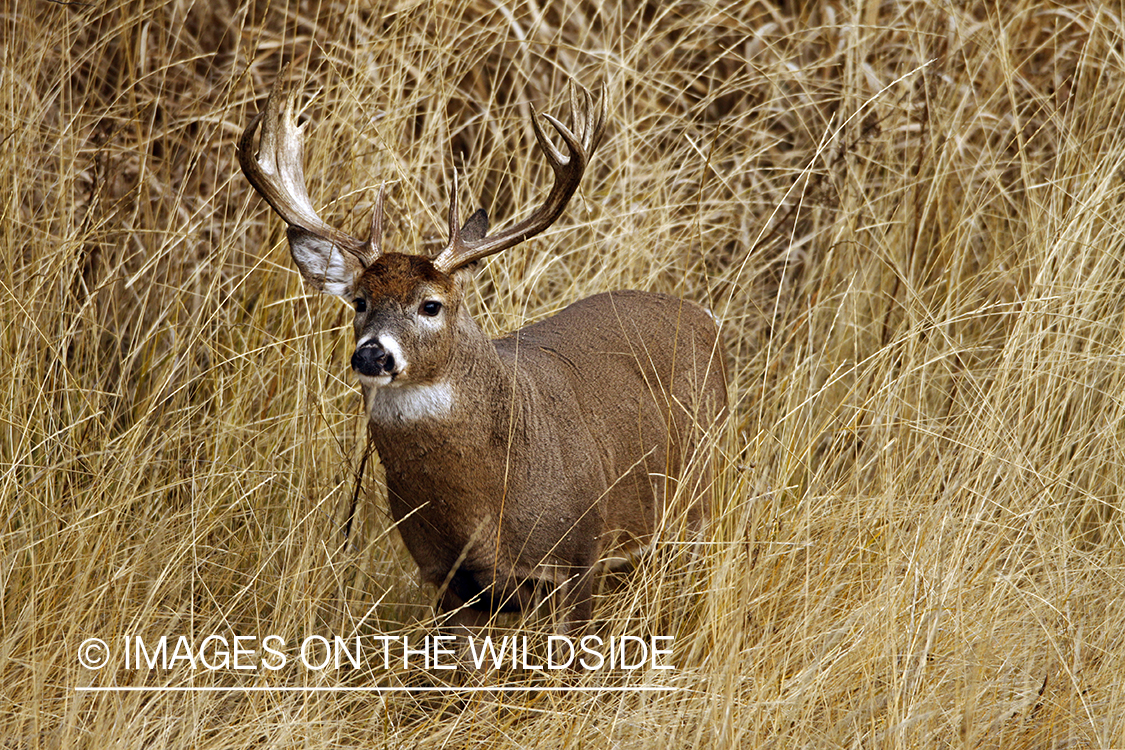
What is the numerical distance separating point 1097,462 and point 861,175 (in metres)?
1.57

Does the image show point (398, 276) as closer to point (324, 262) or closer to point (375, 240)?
point (375, 240)

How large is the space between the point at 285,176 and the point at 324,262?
0.30m

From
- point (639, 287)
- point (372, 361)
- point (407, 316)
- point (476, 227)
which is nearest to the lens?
point (372, 361)

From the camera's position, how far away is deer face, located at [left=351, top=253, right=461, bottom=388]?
3109 mm

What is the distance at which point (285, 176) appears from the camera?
3.58 metres

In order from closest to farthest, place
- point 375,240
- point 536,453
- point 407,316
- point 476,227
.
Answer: point 407,316, point 375,240, point 536,453, point 476,227

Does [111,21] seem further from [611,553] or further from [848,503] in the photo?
[848,503]

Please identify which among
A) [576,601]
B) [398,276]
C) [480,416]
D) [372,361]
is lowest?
[576,601]

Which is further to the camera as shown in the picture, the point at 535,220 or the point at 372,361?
the point at 535,220

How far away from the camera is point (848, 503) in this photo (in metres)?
3.85

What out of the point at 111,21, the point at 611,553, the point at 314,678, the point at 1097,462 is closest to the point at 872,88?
the point at 1097,462

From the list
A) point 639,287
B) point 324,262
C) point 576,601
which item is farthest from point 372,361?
point 639,287

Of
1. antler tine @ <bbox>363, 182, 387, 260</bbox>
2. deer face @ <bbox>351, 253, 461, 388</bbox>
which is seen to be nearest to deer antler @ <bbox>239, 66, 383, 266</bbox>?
antler tine @ <bbox>363, 182, 387, 260</bbox>

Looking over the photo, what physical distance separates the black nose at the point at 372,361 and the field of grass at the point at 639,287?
0.70m
